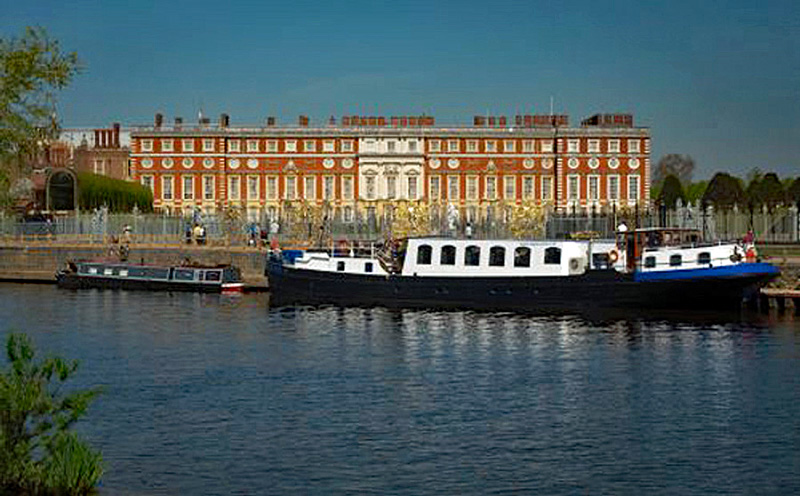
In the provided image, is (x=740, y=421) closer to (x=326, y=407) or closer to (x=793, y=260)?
(x=326, y=407)

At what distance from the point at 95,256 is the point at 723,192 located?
148 ft

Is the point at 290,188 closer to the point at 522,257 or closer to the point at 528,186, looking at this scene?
the point at 528,186

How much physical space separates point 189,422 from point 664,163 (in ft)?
436

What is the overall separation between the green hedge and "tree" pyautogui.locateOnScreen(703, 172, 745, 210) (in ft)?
127

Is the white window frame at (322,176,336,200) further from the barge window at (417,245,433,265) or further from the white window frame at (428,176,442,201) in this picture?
the barge window at (417,245,433,265)

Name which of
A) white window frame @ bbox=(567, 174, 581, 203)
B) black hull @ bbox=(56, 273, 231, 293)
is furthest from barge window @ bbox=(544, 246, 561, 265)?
white window frame @ bbox=(567, 174, 581, 203)

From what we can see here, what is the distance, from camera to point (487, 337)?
35906 millimetres

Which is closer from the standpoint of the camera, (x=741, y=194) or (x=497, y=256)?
(x=497, y=256)

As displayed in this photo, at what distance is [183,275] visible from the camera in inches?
2117

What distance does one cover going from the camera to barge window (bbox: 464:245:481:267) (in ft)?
147

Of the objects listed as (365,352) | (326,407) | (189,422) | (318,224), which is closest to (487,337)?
(365,352)

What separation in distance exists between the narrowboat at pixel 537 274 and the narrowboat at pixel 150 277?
18.1 ft

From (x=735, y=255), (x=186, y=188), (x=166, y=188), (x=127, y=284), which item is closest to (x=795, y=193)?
(x=735, y=255)

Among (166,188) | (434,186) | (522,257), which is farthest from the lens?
(434,186)
